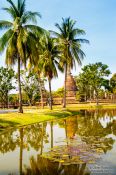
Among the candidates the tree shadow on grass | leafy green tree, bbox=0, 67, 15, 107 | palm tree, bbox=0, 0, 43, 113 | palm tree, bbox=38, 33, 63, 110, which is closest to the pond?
the tree shadow on grass

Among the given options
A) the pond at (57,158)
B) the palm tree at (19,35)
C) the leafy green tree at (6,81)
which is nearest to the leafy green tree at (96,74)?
the leafy green tree at (6,81)

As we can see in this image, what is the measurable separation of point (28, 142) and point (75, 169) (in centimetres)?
704

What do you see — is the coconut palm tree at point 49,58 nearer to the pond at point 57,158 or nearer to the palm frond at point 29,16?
the palm frond at point 29,16

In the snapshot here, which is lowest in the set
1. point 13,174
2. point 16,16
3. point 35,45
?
point 13,174

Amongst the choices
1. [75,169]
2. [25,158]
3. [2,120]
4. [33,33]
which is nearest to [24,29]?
[33,33]

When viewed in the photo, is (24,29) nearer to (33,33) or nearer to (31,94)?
(33,33)

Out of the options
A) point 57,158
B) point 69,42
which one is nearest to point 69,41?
point 69,42

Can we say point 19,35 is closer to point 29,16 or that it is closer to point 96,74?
point 29,16

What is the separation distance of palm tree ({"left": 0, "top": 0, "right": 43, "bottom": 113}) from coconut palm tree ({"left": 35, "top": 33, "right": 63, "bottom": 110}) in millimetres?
10384

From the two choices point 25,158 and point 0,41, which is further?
point 0,41

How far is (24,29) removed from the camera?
33.2 metres

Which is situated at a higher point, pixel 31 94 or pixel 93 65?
pixel 93 65

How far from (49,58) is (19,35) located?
12039mm

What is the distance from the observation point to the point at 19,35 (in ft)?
107
